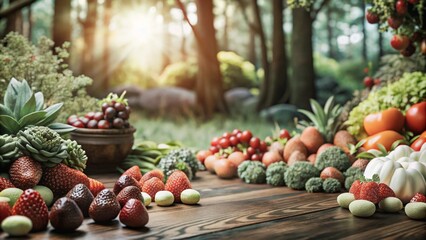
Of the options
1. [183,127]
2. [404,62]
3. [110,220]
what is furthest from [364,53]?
[110,220]

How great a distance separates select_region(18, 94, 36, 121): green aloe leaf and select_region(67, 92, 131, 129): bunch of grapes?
2.59ft

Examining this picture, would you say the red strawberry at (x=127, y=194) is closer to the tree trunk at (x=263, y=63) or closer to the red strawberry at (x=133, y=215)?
the red strawberry at (x=133, y=215)

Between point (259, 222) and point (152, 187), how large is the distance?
0.84 m

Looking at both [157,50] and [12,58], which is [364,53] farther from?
[12,58]

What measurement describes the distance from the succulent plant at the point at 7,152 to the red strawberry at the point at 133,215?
34.7 inches

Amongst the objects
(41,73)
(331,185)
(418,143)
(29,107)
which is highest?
(41,73)

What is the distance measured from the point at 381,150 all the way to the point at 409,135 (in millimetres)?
528

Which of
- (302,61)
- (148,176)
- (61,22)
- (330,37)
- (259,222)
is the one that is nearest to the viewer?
(259,222)

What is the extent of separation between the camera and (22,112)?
3.46m

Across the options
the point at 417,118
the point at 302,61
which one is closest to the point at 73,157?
the point at 417,118

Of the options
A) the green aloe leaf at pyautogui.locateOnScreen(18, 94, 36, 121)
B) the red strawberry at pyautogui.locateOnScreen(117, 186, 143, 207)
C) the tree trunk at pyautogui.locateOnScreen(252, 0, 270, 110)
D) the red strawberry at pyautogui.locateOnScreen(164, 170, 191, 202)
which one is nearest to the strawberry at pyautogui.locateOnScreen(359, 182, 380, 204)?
the red strawberry at pyautogui.locateOnScreen(164, 170, 191, 202)

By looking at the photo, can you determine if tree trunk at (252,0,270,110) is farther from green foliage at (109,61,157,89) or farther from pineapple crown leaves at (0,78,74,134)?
pineapple crown leaves at (0,78,74,134)

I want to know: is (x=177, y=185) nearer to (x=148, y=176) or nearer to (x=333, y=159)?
(x=148, y=176)

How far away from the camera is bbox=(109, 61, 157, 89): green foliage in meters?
12.3
